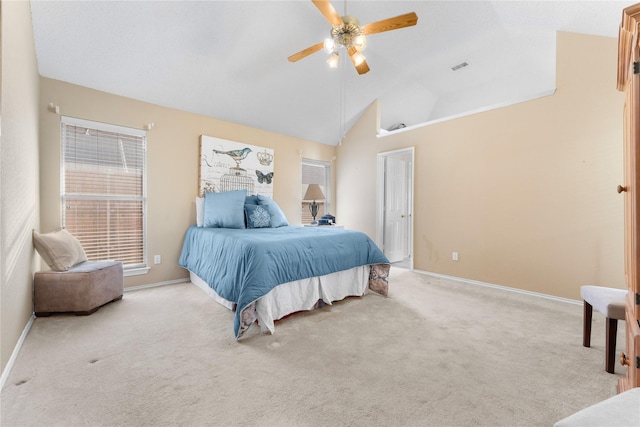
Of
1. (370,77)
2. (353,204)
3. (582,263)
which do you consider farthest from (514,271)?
(370,77)

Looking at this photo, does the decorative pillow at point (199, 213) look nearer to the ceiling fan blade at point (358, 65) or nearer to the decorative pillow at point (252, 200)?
the decorative pillow at point (252, 200)

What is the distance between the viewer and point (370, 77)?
14.3ft

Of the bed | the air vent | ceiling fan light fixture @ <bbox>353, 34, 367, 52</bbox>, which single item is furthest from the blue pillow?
the air vent

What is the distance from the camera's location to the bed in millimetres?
2188

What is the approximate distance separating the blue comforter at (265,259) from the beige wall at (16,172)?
4.27ft

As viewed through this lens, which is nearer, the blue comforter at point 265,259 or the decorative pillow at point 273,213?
the blue comforter at point 265,259

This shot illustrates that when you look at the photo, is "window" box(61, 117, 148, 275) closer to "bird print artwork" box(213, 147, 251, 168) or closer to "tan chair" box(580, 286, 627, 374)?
"bird print artwork" box(213, 147, 251, 168)

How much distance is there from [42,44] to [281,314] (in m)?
3.35

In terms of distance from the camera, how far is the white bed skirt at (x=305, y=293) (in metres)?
2.23

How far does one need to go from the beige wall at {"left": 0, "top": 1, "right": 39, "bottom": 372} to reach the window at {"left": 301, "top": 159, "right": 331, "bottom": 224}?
3523mm

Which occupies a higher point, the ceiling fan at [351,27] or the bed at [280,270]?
the ceiling fan at [351,27]

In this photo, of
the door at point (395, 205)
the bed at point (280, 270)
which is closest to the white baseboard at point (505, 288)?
the door at point (395, 205)

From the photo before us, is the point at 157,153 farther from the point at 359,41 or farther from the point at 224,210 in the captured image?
the point at 359,41

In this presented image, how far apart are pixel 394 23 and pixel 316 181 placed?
3521 mm
